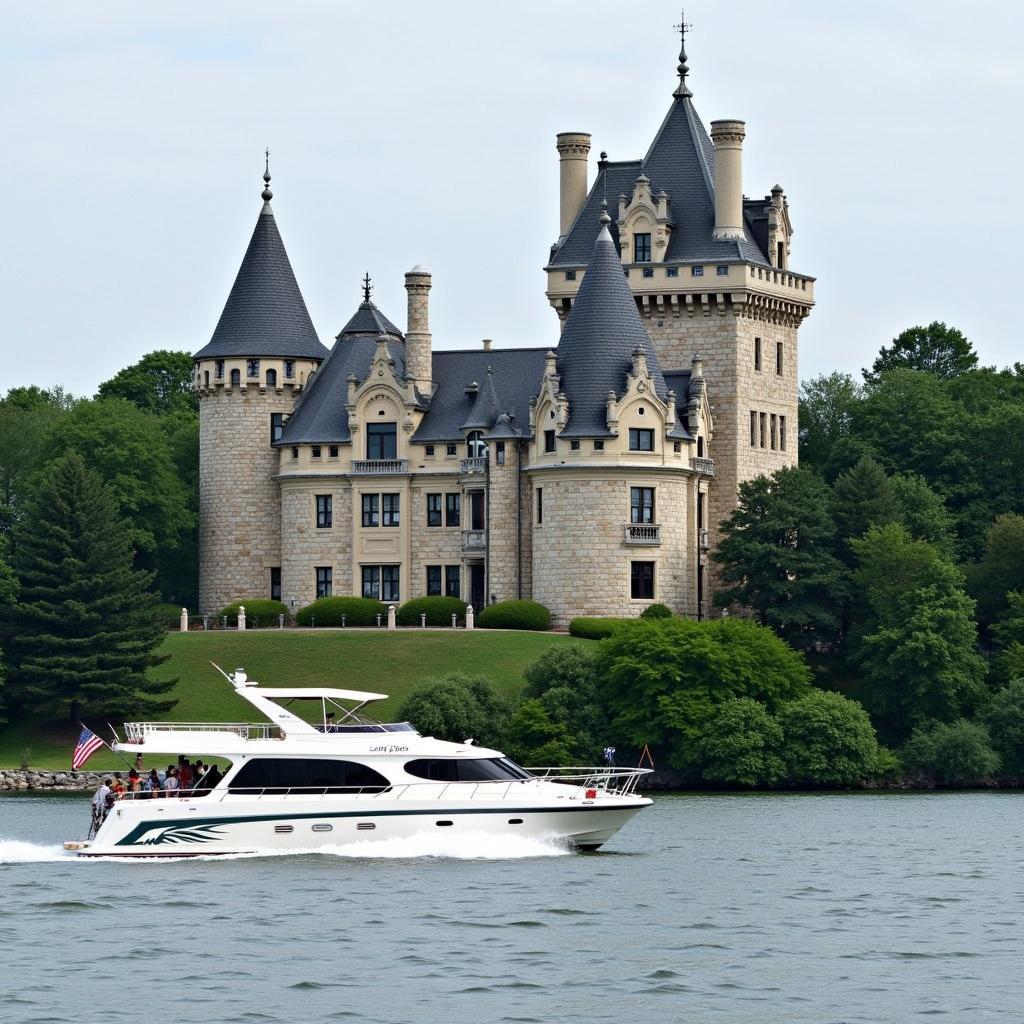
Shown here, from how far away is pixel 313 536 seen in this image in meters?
104

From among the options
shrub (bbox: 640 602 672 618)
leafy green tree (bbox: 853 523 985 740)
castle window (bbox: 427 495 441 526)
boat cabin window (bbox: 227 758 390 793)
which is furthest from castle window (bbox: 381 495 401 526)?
boat cabin window (bbox: 227 758 390 793)

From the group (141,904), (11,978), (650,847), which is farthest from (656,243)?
(11,978)

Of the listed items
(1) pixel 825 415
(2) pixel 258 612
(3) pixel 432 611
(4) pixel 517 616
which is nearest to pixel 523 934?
(4) pixel 517 616

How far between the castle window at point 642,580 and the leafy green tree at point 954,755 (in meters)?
15.3

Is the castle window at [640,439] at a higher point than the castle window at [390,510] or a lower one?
higher

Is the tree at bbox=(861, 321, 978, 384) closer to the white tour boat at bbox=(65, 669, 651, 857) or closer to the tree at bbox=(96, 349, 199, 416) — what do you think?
the tree at bbox=(96, 349, 199, 416)

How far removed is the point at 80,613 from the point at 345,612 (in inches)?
503

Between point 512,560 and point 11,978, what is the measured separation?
193 ft

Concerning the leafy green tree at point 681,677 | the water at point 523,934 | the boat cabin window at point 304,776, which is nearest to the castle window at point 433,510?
the leafy green tree at point 681,677

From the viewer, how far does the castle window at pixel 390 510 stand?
104 m

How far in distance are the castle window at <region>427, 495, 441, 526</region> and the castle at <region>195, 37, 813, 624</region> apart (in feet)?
0.25

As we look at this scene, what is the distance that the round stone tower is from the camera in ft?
348

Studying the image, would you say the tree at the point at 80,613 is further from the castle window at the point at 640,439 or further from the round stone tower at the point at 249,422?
the castle window at the point at 640,439

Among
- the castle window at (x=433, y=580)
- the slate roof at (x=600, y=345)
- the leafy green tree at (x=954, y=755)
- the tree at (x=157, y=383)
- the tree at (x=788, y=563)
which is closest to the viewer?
the leafy green tree at (x=954, y=755)
